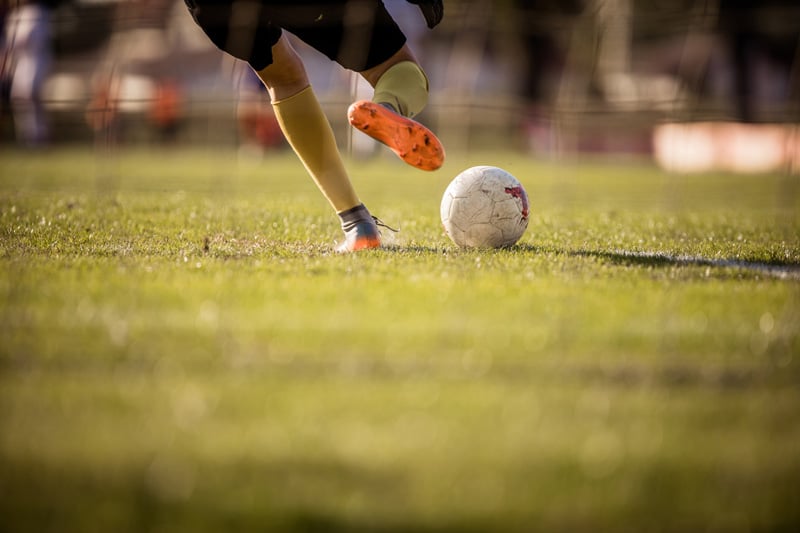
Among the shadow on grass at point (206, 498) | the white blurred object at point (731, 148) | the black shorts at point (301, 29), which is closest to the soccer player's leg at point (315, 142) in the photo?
the black shorts at point (301, 29)

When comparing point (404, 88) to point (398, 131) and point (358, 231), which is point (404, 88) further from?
point (358, 231)

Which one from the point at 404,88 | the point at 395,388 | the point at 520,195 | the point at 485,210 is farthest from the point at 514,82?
the point at 395,388

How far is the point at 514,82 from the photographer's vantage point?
3541 cm

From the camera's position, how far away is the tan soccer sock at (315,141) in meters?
4.82

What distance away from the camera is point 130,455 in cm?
207

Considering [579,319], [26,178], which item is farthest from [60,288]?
[26,178]

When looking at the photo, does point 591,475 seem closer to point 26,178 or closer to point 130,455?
point 130,455

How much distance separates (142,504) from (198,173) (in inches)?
481

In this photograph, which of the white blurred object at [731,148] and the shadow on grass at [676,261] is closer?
the shadow on grass at [676,261]

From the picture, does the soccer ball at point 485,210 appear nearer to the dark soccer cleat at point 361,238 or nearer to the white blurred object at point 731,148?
the dark soccer cleat at point 361,238

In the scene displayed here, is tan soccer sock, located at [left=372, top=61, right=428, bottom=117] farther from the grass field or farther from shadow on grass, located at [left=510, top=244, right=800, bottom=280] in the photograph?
shadow on grass, located at [left=510, top=244, right=800, bottom=280]

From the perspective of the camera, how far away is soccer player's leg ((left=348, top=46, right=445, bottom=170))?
4.14 meters

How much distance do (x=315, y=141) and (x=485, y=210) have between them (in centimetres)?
103

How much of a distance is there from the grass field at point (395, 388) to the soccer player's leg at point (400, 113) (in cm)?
57
